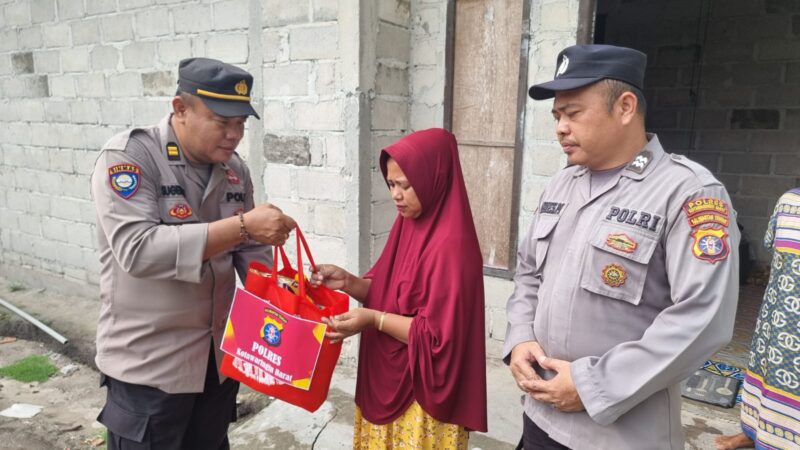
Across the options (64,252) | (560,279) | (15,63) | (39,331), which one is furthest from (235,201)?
(15,63)

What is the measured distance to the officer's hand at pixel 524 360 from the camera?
5.13 feet

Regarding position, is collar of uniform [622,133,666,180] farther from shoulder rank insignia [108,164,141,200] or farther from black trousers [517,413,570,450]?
shoulder rank insignia [108,164,141,200]

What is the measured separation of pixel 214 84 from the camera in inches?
69.6

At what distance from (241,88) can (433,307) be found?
3.45ft

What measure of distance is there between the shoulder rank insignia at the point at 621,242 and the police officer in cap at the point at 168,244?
1.07 meters

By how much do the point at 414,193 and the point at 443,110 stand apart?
5.89 feet

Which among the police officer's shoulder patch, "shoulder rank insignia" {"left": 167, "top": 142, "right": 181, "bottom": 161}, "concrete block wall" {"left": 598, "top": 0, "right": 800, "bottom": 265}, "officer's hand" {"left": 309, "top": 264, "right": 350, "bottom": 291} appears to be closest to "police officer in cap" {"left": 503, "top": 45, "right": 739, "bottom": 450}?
"officer's hand" {"left": 309, "top": 264, "right": 350, "bottom": 291}

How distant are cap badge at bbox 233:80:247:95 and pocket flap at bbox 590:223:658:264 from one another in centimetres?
131

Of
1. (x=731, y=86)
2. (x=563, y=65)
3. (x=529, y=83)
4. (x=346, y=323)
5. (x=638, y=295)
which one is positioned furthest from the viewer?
(x=731, y=86)

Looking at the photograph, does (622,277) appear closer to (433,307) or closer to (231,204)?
(433,307)

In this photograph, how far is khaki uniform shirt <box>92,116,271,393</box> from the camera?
1.67 metres

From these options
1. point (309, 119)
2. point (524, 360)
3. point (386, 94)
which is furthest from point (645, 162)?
point (309, 119)

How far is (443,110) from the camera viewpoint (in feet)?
11.4

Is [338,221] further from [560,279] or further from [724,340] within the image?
[724,340]
